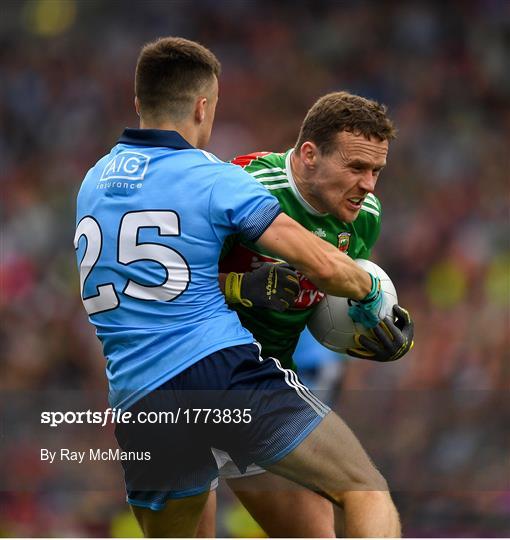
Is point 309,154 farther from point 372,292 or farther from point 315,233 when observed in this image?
point 372,292

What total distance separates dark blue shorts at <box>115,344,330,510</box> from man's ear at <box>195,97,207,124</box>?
2.68ft

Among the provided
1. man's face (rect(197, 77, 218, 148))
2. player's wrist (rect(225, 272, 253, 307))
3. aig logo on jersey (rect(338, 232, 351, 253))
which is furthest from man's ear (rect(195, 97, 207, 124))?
aig logo on jersey (rect(338, 232, 351, 253))

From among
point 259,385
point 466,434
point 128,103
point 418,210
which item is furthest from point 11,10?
point 259,385

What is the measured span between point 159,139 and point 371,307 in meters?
0.94

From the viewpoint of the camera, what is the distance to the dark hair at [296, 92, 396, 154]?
13.0ft

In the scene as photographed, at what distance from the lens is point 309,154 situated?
161 inches

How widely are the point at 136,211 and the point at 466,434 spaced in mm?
4755

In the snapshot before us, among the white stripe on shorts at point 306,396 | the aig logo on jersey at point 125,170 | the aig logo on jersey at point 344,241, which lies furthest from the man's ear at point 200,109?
the white stripe on shorts at point 306,396

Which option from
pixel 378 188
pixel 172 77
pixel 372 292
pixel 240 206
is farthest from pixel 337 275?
pixel 378 188

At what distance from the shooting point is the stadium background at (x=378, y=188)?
742 cm

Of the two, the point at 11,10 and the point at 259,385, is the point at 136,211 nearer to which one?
the point at 259,385

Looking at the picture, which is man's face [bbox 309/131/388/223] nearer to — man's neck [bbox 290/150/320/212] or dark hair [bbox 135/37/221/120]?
man's neck [bbox 290/150/320/212]

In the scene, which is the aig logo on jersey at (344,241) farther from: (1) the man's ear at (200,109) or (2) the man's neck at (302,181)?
(1) the man's ear at (200,109)

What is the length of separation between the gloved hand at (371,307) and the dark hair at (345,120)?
1.82ft
